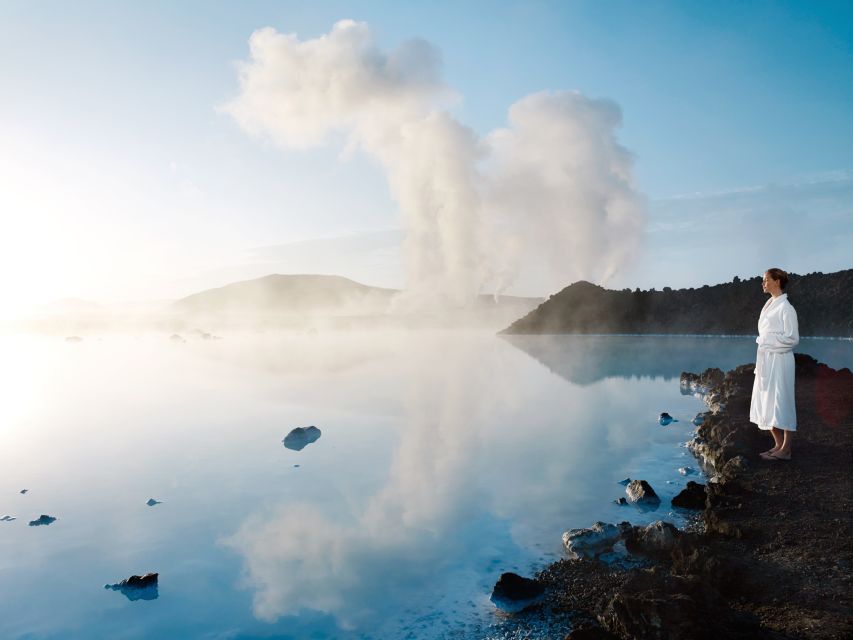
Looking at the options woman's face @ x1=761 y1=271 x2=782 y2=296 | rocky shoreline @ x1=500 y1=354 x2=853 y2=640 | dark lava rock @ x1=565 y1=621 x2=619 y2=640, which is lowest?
dark lava rock @ x1=565 y1=621 x2=619 y2=640

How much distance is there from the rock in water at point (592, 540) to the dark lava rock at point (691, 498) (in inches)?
75.2

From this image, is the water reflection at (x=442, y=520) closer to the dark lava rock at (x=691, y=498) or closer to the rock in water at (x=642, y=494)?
the rock in water at (x=642, y=494)

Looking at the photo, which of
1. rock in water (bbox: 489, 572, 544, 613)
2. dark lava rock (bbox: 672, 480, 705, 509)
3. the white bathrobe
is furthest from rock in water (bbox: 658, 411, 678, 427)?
rock in water (bbox: 489, 572, 544, 613)

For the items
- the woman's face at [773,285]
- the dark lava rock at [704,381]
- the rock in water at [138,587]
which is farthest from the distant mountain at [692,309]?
the rock in water at [138,587]

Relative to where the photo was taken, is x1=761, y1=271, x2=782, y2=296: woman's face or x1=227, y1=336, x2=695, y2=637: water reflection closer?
x1=227, y1=336, x2=695, y2=637: water reflection

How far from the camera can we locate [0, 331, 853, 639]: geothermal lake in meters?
6.40

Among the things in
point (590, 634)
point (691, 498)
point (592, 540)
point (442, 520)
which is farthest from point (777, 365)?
point (590, 634)

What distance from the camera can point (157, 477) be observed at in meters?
12.2

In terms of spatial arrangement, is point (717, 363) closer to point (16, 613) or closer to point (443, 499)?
point (443, 499)

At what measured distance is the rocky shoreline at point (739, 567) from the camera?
4.94m

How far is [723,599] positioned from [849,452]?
682 cm

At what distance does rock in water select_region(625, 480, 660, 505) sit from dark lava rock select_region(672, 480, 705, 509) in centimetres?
36

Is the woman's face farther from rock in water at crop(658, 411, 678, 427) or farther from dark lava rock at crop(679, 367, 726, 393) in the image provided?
dark lava rock at crop(679, 367, 726, 393)

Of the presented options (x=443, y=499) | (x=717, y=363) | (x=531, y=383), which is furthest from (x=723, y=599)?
(x=717, y=363)
